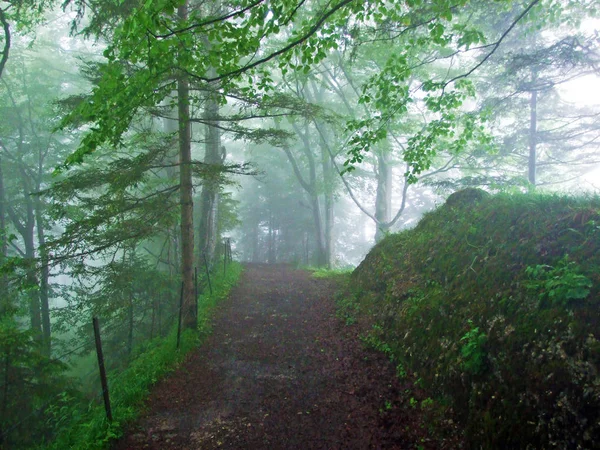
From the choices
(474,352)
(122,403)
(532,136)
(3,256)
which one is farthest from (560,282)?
(532,136)

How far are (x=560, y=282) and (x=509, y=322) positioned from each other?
69cm

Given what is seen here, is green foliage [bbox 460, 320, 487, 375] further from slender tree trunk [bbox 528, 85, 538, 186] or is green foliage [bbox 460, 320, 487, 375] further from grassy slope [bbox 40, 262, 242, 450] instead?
slender tree trunk [bbox 528, 85, 538, 186]

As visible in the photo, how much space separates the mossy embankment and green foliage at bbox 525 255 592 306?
0.01m

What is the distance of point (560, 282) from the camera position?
12.6 feet

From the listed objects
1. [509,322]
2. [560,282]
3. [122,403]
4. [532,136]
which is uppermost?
[532,136]

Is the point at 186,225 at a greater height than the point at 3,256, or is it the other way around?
the point at 186,225

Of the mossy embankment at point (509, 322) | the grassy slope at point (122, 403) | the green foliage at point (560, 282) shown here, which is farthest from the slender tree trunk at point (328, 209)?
the green foliage at point (560, 282)

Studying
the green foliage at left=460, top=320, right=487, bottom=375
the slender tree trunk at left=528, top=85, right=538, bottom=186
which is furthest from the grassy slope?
the slender tree trunk at left=528, top=85, right=538, bottom=186

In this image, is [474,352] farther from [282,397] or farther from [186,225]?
[186,225]

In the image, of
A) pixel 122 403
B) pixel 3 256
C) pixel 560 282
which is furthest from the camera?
pixel 3 256

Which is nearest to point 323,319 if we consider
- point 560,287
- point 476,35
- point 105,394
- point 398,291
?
point 398,291

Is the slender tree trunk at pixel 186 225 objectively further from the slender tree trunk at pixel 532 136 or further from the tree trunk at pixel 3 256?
the slender tree trunk at pixel 532 136

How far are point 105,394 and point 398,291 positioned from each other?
5.36 meters

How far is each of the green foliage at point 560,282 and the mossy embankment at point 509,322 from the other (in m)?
0.01
